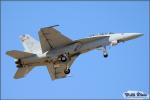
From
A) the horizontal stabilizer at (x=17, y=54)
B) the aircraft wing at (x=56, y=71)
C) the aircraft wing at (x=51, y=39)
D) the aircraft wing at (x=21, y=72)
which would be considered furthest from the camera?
the aircraft wing at (x=56, y=71)

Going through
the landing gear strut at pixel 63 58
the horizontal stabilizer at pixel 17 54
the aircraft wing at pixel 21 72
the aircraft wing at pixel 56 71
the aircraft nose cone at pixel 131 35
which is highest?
the aircraft nose cone at pixel 131 35

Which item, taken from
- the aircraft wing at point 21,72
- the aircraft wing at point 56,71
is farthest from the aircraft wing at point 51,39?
the aircraft wing at point 56,71

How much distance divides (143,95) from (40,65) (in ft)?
52.9

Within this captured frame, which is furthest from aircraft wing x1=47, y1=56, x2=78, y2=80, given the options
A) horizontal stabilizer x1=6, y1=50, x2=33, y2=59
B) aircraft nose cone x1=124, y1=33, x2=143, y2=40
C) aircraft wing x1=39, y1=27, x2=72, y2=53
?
aircraft nose cone x1=124, y1=33, x2=143, y2=40

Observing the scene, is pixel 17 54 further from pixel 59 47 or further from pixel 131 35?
pixel 131 35

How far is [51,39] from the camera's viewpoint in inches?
1547

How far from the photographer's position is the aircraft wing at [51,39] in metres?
38.2

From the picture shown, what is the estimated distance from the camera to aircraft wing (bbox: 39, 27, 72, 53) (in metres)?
38.2

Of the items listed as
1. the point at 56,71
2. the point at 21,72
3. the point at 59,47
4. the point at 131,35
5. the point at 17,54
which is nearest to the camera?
the point at 17,54

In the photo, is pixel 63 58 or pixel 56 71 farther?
pixel 56 71

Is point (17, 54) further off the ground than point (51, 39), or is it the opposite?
point (51, 39)

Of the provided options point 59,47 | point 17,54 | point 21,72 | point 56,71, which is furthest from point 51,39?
point 56,71

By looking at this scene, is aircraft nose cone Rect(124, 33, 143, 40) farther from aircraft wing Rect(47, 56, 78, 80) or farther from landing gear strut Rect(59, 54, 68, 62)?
aircraft wing Rect(47, 56, 78, 80)

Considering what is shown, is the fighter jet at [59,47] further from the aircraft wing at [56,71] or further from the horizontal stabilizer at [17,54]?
the aircraft wing at [56,71]
